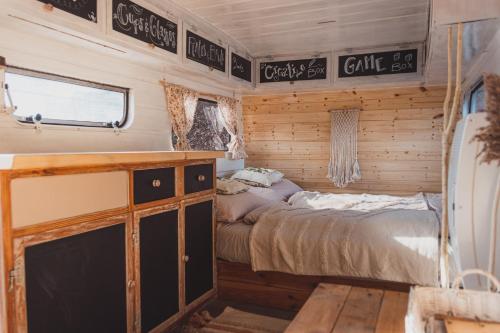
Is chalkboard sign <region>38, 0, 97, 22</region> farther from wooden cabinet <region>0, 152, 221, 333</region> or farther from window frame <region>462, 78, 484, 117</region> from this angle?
window frame <region>462, 78, 484, 117</region>

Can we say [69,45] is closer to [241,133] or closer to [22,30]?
[22,30]

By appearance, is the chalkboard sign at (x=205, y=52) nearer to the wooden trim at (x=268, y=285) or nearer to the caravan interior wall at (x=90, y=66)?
the caravan interior wall at (x=90, y=66)

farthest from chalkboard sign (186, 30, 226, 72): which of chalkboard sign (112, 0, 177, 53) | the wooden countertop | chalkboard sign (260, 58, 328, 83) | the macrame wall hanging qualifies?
the macrame wall hanging

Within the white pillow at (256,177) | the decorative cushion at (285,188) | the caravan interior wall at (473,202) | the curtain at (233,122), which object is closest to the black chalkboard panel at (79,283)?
the caravan interior wall at (473,202)

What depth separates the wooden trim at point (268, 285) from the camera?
277 centimetres

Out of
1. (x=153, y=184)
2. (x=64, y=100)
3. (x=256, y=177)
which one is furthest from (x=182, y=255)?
(x=256, y=177)

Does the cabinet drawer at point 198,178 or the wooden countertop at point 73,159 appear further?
the cabinet drawer at point 198,178

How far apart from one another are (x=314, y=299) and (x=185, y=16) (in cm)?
251

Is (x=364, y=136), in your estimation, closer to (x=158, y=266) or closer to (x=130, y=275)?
(x=158, y=266)

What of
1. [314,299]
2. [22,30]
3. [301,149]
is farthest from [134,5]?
[301,149]

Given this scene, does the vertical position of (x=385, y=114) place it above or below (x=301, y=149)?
above

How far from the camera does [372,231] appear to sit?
267cm

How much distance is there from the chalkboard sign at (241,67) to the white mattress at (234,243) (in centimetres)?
194

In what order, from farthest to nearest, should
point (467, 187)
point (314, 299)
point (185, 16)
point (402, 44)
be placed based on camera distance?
1. point (402, 44)
2. point (185, 16)
3. point (314, 299)
4. point (467, 187)
